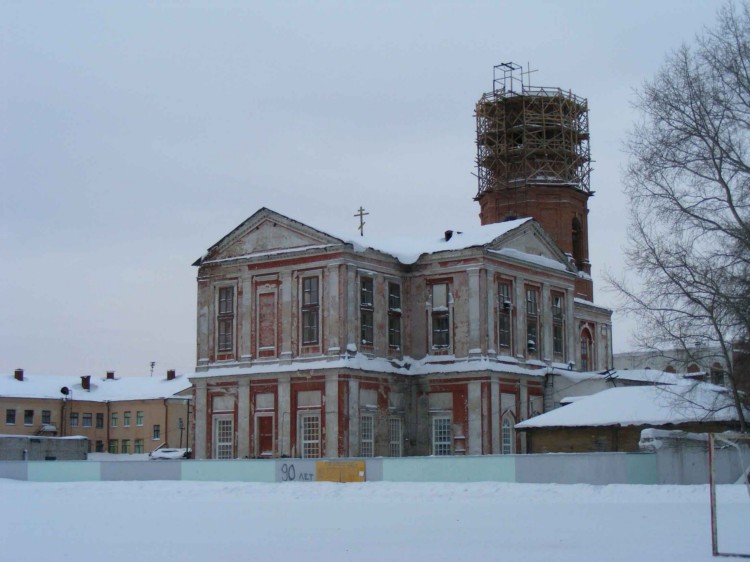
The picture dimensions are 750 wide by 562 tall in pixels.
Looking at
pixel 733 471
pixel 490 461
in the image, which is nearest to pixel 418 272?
pixel 490 461

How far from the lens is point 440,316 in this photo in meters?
48.8

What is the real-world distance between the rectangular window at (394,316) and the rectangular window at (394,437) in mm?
3258

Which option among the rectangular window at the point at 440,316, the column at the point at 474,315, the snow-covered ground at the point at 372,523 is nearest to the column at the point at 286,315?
the rectangular window at the point at 440,316

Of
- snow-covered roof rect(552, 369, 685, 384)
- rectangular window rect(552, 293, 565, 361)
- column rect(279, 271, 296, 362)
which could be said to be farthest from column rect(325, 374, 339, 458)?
rectangular window rect(552, 293, 565, 361)

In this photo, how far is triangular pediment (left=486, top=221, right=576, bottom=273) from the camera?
49094 mm

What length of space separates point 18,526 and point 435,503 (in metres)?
10.9

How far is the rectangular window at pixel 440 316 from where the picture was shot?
1911 inches

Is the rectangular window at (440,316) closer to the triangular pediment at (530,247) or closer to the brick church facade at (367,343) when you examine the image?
the brick church facade at (367,343)

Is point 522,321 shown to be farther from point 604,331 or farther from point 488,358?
point 604,331

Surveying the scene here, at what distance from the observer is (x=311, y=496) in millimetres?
33250

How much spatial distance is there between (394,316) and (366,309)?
6.76 feet

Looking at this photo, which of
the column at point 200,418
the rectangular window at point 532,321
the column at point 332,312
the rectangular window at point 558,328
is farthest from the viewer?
the rectangular window at point 558,328

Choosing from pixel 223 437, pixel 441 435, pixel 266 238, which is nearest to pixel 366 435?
pixel 441 435

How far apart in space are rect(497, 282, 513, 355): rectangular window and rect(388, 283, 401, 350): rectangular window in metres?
4.39
